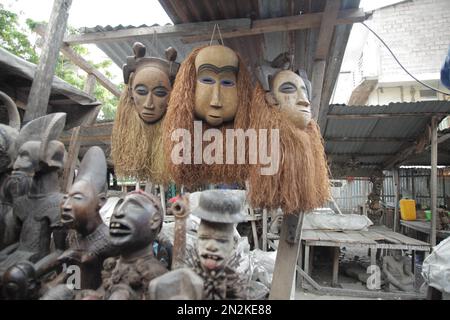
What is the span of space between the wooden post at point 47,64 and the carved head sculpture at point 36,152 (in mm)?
470

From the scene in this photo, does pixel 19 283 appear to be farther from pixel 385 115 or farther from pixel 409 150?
pixel 409 150

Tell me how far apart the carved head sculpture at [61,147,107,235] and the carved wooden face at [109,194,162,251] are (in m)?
0.19

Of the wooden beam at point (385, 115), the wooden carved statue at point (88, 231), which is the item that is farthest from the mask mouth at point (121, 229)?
the wooden beam at point (385, 115)

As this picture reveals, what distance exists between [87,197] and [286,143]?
0.82 m

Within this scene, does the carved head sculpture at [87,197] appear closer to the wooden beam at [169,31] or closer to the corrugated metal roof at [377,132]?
the wooden beam at [169,31]

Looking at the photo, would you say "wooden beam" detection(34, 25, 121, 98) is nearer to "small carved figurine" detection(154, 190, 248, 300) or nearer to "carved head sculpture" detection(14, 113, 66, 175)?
"carved head sculpture" detection(14, 113, 66, 175)

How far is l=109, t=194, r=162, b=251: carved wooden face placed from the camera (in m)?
1.06

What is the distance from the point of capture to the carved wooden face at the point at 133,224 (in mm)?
1062

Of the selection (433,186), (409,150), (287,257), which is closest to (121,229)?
(287,257)

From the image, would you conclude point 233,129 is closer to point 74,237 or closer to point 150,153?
point 150,153

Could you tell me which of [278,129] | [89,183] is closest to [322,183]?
[278,129]

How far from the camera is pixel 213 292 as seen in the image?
3.05 feet

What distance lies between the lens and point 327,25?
5.14 feet

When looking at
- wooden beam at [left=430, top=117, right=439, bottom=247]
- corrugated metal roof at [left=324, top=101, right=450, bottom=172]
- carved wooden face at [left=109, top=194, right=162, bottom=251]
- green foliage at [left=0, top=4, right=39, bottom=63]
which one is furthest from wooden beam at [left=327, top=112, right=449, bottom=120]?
green foliage at [left=0, top=4, right=39, bottom=63]
